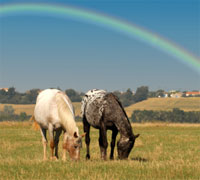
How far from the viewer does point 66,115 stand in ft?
44.7

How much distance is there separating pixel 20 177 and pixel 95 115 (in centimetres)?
502

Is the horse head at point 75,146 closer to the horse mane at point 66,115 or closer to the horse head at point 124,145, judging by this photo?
the horse mane at point 66,115

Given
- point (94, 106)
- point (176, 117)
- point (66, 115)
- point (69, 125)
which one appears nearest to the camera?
point (69, 125)

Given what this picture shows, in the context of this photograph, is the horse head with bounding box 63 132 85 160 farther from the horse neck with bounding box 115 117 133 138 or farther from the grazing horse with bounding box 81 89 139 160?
the horse neck with bounding box 115 117 133 138

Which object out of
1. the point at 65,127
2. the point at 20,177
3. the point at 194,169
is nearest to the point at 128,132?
the point at 65,127

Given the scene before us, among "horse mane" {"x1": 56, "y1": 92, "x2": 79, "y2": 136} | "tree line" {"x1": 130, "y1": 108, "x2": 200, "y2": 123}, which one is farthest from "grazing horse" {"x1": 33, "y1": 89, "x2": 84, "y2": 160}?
"tree line" {"x1": 130, "y1": 108, "x2": 200, "y2": 123}

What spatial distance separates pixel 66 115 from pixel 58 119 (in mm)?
419

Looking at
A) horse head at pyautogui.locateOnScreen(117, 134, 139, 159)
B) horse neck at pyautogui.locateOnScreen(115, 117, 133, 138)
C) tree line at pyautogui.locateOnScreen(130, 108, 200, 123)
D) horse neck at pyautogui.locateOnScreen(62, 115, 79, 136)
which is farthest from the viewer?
tree line at pyautogui.locateOnScreen(130, 108, 200, 123)

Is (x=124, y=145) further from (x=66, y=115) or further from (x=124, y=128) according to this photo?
(x=66, y=115)

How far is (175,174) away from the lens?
10758 mm

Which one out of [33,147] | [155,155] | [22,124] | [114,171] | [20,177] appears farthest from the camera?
[22,124]

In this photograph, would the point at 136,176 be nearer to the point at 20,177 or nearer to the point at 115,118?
the point at 20,177

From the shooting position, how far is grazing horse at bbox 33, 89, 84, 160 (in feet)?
42.1

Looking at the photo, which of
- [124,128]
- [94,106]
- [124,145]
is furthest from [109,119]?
[124,145]
